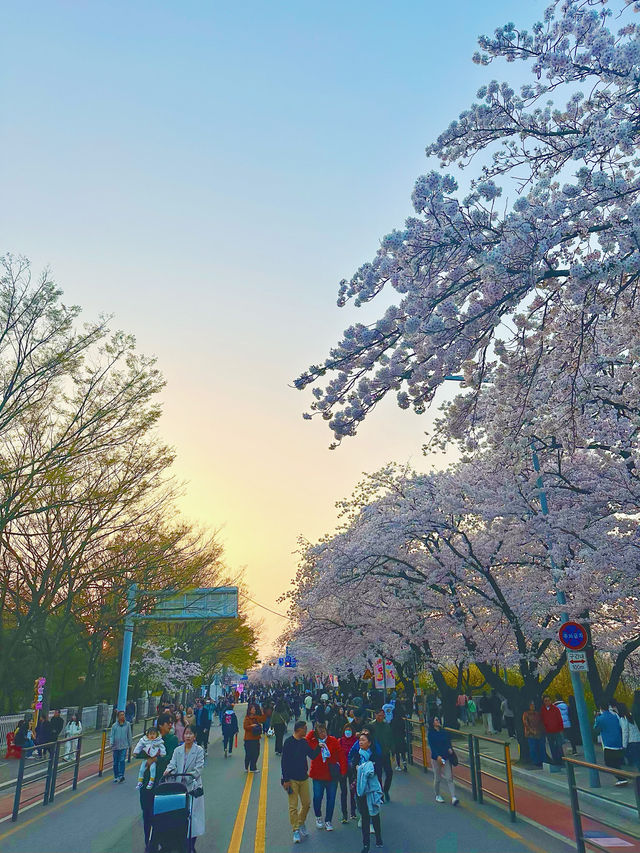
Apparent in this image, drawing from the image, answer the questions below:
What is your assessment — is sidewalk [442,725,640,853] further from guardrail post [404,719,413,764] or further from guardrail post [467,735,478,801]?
guardrail post [404,719,413,764]

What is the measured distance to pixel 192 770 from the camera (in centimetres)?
840

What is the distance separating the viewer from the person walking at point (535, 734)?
15.1 m

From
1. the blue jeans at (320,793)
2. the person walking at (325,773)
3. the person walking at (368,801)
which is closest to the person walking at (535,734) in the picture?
the person walking at (325,773)

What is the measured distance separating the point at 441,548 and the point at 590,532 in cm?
720

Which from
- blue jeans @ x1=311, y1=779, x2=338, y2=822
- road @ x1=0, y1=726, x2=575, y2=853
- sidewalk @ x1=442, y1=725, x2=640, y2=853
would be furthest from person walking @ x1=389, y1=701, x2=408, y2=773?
blue jeans @ x1=311, y1=779, x2=338, y2=822

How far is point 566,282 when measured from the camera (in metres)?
7.32

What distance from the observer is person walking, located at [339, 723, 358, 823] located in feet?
33.5

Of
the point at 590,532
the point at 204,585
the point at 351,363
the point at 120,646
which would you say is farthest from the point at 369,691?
the point at 351,363

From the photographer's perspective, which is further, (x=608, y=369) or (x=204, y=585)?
(x=204, y=585)

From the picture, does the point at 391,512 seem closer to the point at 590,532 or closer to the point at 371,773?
the point at 590,532

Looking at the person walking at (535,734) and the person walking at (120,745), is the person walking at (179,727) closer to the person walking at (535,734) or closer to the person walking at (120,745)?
the person walking at (120,745)

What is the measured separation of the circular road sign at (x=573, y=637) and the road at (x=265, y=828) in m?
3.52

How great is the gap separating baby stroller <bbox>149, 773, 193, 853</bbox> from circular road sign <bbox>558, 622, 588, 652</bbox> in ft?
27.0

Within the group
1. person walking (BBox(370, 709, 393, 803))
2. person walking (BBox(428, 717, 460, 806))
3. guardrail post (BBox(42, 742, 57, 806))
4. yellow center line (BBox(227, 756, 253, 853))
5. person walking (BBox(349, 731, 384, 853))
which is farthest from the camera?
guardrail post (BBox(42, 742, 57, 806))
